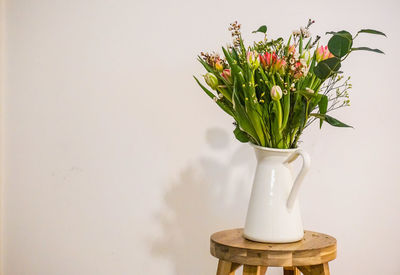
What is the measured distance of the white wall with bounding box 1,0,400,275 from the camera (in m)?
1.88

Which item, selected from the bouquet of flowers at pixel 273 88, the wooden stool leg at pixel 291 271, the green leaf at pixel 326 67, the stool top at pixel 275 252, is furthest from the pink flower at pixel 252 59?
the wooden stool leg at pixel 291 271

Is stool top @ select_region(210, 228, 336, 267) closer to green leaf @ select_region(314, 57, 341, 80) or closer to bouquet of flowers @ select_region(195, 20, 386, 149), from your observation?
bouquet of flowers @ select_region(195, 20, 386, 149)

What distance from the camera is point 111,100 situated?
189cm

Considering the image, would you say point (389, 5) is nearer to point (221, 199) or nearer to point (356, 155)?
point (356, 155)

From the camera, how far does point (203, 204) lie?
74.5 inches

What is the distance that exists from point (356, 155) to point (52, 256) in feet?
3.79

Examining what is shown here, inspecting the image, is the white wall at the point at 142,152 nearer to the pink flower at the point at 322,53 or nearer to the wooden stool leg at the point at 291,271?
the wooden stool leg at the point at 291,271

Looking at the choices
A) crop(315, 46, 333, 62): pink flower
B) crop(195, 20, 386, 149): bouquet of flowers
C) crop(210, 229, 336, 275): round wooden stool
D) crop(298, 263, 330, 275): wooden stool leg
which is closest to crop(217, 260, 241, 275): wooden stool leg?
crop(210, 229, 336, 275): round wooden stool

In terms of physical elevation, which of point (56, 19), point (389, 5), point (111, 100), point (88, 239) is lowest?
point (88, 239)

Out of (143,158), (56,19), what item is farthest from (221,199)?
(56,19)

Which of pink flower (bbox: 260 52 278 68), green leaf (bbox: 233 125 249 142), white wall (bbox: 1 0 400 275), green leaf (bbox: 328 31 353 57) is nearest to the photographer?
→ green leaf (bbox: 328 31 353 57)

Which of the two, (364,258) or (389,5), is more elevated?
(389,5)

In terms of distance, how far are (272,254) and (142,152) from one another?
730 millimetres

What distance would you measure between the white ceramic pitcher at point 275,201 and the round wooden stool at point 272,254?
0.10 feet
